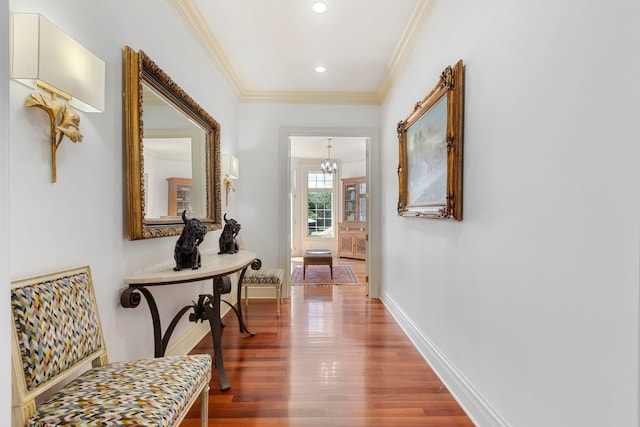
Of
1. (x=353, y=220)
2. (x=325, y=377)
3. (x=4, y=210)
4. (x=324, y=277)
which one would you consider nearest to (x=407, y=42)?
(x=325, y=377)

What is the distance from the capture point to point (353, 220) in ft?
26.1

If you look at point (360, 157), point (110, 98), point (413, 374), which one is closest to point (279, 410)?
point (413, 374)

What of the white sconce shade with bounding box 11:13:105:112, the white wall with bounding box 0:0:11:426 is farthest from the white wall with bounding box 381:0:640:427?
the white sconce shade with bounding box 11:13:105:112

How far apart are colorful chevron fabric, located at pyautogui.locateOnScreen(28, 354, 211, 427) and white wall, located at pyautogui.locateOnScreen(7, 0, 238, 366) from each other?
45cm

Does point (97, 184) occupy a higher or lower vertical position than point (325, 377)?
higher

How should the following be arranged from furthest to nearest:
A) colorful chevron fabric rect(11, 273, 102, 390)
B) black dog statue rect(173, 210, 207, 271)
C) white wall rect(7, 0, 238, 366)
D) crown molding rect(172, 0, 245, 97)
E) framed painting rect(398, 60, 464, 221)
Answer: crown molding rect(172, 0, 245, 97)
black dog statue rect(173, 210, 207, 271)
framed painting rect(398, 60, 464, 221)
white wall rect(7, 0, 238, 366)
colorful chevron fabric rect(11, 273, 102, 390)

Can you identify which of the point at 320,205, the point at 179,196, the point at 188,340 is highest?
the point at 320,205

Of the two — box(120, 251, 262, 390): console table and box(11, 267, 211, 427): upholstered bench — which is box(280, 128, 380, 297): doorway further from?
box(11, 267, 211, 427): upholstered bench

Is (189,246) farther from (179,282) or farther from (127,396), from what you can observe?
(127,396)

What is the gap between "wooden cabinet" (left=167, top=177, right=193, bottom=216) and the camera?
7.47 ft

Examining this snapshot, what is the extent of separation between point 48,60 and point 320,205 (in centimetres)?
752

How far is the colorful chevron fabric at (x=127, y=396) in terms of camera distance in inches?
39.7

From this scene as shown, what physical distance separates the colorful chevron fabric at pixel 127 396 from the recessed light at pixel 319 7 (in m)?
2.57

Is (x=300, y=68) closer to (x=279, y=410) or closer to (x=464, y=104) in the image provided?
(x=464, y=104)
